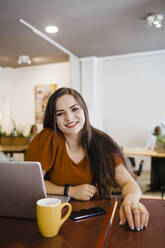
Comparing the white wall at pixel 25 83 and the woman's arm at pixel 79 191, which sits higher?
the white wall at pixel 25 83

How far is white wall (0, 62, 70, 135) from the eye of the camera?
566cm

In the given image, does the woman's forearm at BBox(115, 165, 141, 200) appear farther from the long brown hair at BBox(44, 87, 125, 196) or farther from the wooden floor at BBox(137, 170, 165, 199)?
the wooden floor at BBox(137, 170, 165, 199)

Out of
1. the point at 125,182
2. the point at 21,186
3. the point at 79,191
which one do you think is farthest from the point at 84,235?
the point at 125,182

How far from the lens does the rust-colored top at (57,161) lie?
1251 mm

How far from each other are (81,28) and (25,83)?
3038mm

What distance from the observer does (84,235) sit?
2.35ft

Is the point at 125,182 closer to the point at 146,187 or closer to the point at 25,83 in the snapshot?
the point at 146,187

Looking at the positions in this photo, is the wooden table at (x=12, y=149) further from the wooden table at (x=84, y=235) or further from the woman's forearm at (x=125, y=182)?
the wooden table at (x=84, y=235)

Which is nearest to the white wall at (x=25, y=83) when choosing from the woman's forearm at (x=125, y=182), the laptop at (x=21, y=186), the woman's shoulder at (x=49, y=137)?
the woman's shoulder at (x=49, y=137)

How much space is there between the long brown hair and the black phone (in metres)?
0.28

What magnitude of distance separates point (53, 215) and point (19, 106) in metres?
5.74

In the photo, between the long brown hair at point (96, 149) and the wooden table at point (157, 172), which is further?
the wooden table at point (157, 172)

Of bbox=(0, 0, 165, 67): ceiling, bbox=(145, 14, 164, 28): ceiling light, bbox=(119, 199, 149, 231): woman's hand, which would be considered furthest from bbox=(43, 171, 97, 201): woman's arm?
bbox=(145, 14, 164, 28): ceiling light

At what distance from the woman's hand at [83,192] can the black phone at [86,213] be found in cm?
14
